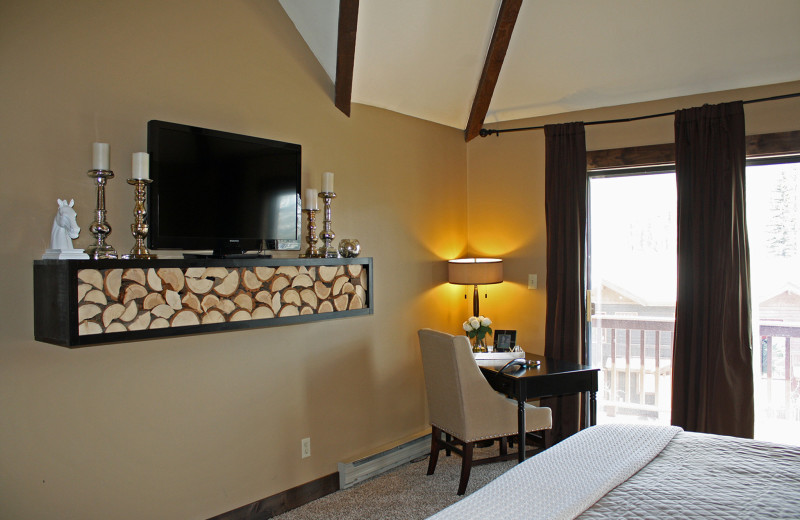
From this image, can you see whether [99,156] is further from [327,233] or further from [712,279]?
[712,279]

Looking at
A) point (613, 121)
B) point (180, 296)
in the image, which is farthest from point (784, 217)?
point (180, 296)

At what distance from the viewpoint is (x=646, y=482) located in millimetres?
1707

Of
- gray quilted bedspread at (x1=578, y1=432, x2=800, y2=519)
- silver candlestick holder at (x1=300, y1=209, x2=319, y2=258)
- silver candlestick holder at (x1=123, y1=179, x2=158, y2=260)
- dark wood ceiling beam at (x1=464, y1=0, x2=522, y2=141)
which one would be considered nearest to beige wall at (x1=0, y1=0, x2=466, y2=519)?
silver candlestick holder at (x1=123, y1=179, x2=158, y2=260)

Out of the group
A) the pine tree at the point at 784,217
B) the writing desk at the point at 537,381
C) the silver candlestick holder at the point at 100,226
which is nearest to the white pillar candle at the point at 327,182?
the silver candlestick holder at the point at 100,226

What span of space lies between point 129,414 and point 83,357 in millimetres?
327

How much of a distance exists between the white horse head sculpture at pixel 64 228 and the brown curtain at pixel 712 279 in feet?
10.7

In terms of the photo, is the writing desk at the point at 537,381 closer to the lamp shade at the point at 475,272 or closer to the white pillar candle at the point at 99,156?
the lamp shade at the point at 475,272

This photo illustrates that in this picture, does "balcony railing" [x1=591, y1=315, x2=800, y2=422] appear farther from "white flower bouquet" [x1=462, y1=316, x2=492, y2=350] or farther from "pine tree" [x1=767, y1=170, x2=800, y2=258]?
"white flower bouquet" [x1=462, y1=316, x2=492, y2=350]

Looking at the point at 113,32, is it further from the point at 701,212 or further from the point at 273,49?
the point at 701,212

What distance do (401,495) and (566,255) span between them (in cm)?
191

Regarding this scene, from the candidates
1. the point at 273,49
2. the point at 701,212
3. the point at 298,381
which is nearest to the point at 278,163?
the point at 273,49

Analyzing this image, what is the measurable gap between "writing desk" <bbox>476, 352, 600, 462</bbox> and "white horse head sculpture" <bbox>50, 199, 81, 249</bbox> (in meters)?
2.29

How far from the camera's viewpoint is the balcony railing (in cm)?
337

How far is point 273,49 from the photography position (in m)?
3.03
